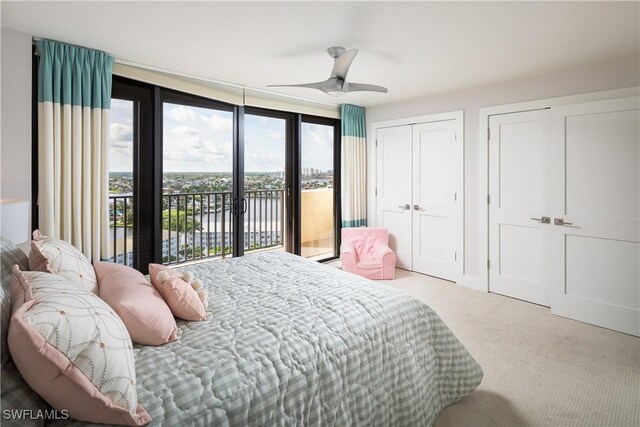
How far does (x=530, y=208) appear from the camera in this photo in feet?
12.6

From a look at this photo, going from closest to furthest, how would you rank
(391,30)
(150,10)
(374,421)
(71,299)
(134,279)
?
(71,299)
(374,421)
(134,279)
(150,10)
(391,30)

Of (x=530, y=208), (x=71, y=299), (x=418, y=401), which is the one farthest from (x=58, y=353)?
(x=530, y=208)

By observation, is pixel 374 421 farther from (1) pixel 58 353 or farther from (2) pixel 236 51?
(2) pixel 236 51

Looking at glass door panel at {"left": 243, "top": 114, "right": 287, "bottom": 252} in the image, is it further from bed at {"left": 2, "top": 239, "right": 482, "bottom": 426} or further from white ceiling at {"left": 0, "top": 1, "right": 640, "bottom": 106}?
bed at {"left": 2, "top": 239, "right": 482, "bottom": 426}

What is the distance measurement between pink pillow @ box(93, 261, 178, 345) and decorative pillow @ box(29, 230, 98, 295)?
0.25 ft

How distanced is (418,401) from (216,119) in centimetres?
351

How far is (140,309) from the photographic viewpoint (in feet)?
4.94

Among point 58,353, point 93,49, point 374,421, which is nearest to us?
point 58,353

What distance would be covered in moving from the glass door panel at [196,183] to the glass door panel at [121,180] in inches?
13.1

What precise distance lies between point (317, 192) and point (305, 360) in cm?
408

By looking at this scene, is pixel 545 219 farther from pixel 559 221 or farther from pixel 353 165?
pixel 353 165

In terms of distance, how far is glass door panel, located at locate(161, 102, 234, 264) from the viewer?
3.82 m

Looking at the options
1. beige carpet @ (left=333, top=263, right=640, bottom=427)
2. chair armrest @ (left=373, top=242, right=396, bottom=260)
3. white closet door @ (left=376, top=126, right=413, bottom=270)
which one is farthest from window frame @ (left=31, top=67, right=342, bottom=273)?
beige carpet @ (left=333, top=263, right=640, bottom=427)
